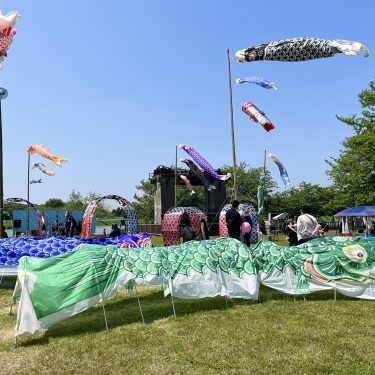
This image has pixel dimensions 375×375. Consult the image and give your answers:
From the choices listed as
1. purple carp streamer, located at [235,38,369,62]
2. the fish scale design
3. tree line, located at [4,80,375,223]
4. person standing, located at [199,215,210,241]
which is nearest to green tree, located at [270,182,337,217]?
tree line, located at [4,80,375,223]

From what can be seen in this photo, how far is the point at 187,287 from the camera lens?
21.2 feet

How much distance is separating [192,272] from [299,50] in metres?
6.27

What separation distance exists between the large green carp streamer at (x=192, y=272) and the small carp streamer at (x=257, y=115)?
7323 millimetres

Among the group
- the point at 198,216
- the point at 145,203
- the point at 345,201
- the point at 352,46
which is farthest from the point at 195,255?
the point at 145,203

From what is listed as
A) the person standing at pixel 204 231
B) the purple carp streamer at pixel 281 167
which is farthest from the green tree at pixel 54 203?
the person standing at pixel 204 231

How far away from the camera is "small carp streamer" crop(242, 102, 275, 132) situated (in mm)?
14422

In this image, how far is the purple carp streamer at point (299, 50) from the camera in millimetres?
9012

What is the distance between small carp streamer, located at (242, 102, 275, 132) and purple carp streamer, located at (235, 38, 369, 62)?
3.82 meters

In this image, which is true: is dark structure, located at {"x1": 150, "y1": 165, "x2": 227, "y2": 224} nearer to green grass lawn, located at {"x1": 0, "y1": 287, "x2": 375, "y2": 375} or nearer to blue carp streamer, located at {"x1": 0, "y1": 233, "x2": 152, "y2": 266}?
blue carp streamer, located at {"x1": 0, "y1": 233, "x2": 152, "y2": 266}

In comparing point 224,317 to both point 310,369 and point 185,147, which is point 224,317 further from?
point 185,147

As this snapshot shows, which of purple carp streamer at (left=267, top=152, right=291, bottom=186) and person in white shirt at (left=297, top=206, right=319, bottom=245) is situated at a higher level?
purple carp streamer at (left=267, top=152, right=291, bottom=186)

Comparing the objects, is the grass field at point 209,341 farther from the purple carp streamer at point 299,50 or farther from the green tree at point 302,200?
the green tree at point 302,200

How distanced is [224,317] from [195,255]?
3.67ft

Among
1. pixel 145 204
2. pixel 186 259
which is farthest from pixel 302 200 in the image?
pixel 186 259
